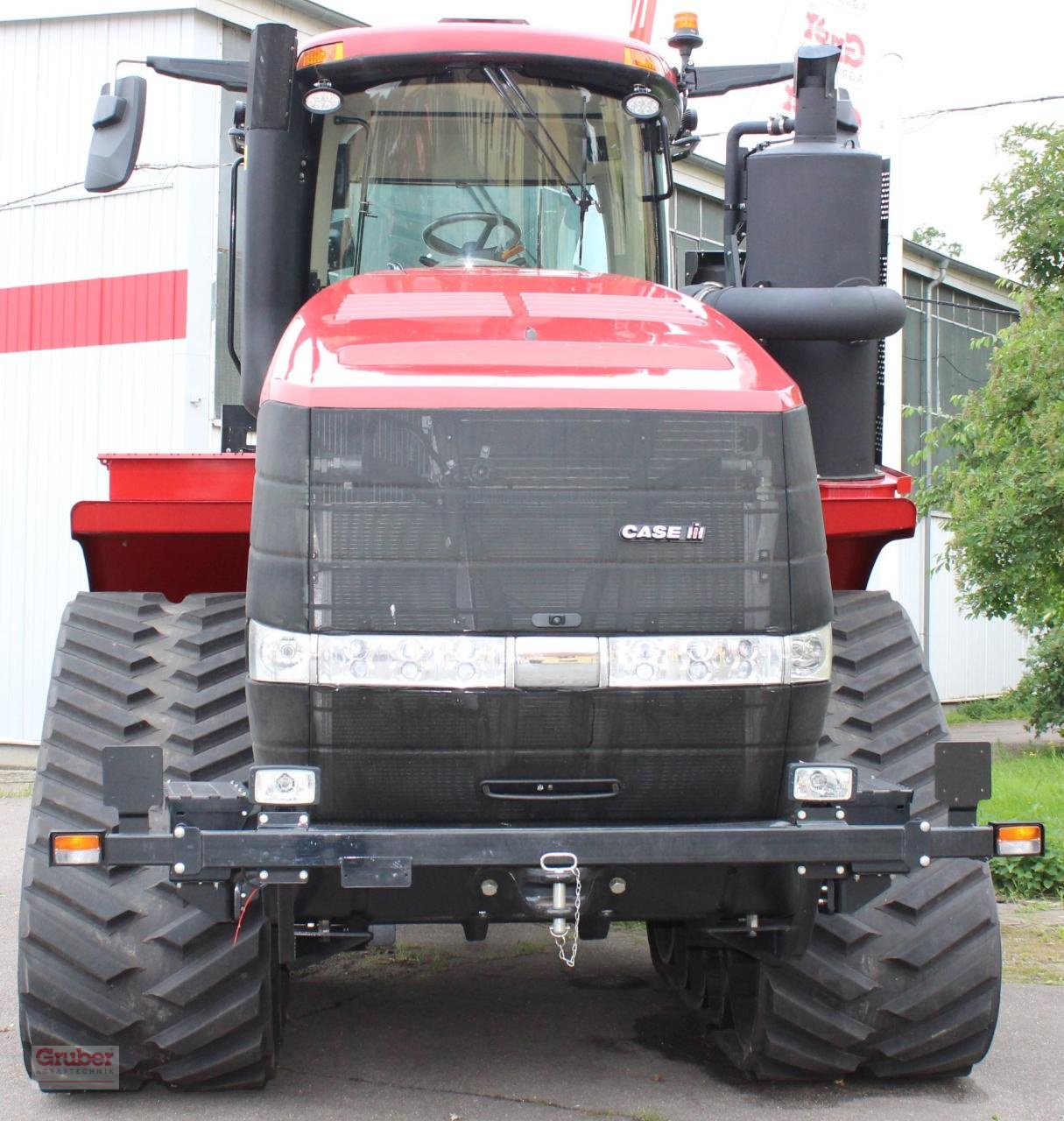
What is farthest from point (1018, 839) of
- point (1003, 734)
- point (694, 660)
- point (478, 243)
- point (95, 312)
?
point (1003, 734)

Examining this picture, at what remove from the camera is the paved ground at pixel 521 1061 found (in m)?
4.52

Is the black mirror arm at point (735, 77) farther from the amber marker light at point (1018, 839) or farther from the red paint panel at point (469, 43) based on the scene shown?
the amber marker light at point (1018, 839)

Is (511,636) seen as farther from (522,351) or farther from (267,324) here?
(267,324)

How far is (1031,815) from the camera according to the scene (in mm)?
8789

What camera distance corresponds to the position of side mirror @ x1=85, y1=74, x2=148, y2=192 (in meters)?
5.40

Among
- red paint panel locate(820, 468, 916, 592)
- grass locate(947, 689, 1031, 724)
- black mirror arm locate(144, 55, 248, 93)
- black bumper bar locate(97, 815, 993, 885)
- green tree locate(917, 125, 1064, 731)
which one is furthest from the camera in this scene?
grass locate(947, 689, 1031, 724)

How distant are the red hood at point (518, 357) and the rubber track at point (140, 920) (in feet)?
3.50

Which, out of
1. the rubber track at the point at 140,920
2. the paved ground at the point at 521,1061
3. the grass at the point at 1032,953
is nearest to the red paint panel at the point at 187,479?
the rubber track at the point at 140,920

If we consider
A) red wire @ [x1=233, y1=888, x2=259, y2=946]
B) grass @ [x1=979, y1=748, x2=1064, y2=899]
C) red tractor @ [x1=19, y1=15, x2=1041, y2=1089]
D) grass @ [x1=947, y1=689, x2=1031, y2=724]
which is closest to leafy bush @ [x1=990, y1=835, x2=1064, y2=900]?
grass @ [x1=979, y1=748, x2=1064, y2=899]

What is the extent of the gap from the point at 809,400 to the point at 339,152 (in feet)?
5.95

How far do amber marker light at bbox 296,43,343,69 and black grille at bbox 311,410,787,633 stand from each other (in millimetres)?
1913

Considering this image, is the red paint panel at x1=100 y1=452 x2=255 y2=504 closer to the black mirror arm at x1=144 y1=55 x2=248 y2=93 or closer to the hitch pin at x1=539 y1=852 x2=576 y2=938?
the hitch pin at x1=539 y1=852 x2=576 y2=938

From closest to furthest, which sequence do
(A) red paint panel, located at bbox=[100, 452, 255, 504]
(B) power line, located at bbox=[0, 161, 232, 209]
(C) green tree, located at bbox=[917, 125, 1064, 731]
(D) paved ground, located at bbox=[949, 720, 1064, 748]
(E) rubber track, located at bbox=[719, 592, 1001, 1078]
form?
(E) rubber track, located at bbox=[719, 592, 1001, 1078]
(A) red paint panel, located at bbox=[100, 452, 255, 504]
(C) green tree, located at bbox=[917, 125, 1064, 731]
(B) power line, located at bbox=[0, 161, 232, 209]
(D) paved ground, located at bbox=[949, 720, 1064, 748]

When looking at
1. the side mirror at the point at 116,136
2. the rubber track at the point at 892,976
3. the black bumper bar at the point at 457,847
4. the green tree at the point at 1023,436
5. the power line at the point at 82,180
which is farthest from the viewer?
the power line at the point at 82,180
